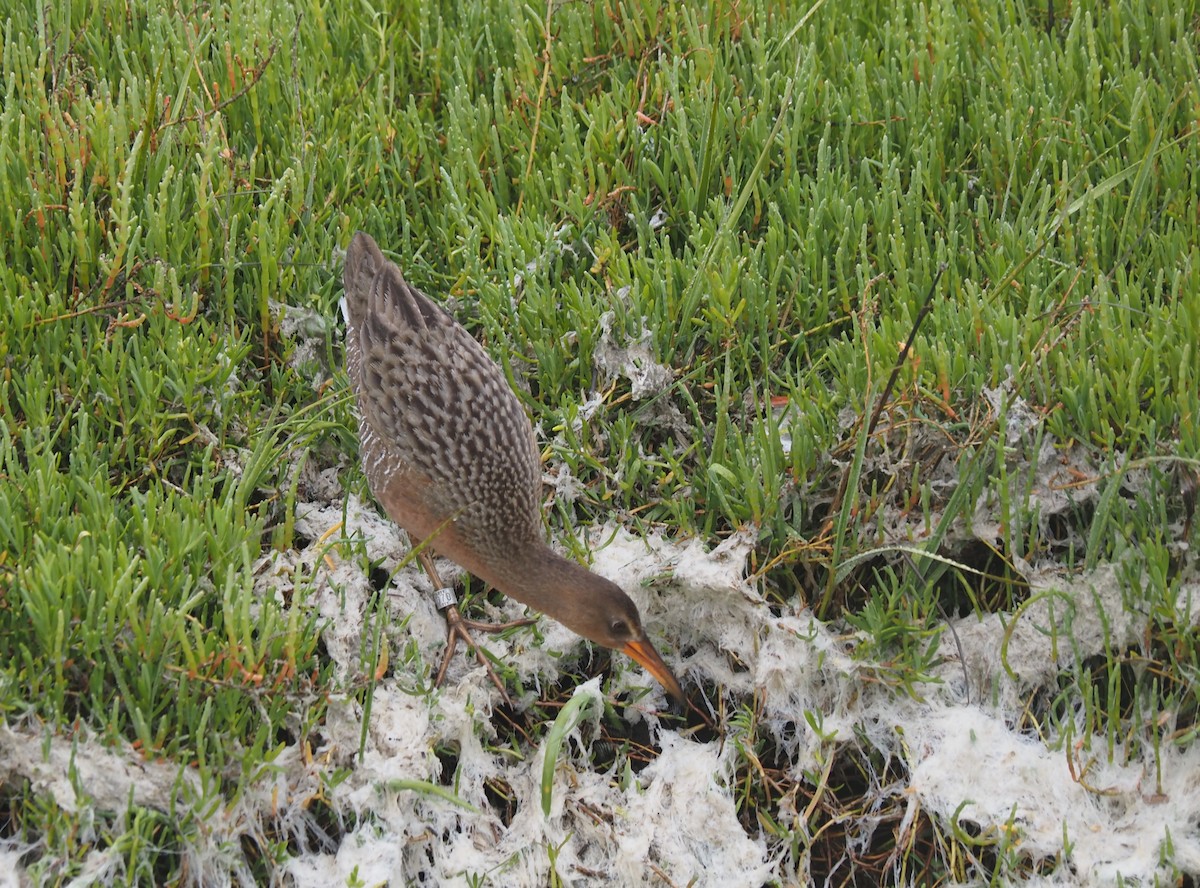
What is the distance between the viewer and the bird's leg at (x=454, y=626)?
3742 millimetres

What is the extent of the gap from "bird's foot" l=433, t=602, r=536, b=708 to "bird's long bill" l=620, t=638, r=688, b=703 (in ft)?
1.22

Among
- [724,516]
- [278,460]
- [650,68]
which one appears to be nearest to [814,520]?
[724,516]

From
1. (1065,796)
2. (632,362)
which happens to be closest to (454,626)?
(632,362)

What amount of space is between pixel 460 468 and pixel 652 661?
0.75m

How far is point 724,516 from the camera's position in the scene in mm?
3990

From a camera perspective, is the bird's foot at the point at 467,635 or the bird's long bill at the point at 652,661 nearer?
the bird's long bill at the point at 652,661

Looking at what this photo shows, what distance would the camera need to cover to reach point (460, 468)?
3773 mm

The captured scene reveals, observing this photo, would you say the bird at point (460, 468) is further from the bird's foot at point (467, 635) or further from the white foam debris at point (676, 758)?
the white foam debris at point (676, 758)

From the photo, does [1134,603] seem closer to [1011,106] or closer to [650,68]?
[1011,106]

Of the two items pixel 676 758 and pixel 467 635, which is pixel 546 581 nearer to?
pixel 467 635

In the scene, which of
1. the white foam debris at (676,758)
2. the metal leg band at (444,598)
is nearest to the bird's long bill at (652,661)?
the white foam debris at (676,758)

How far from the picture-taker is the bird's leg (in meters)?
3.74

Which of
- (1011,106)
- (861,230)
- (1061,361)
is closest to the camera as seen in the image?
(1061,361)

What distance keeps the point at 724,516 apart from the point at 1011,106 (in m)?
1.91
